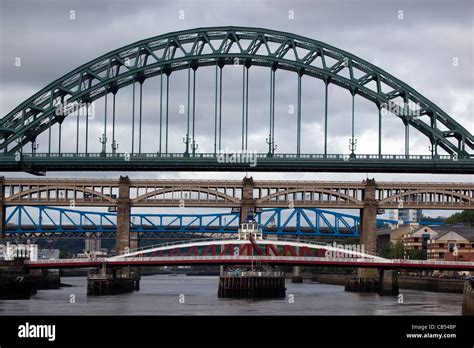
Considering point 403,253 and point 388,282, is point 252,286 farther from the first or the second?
point 403,253

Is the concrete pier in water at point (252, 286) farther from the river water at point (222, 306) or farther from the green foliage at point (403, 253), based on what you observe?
the green foliage at point (403, 253)

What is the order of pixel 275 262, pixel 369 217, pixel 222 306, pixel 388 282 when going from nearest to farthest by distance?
1. pixel 222 306
2. pixel 275 262
3. pixel 388 282
4. pixel 369 217

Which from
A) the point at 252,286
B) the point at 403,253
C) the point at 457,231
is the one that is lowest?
the point at 252,286

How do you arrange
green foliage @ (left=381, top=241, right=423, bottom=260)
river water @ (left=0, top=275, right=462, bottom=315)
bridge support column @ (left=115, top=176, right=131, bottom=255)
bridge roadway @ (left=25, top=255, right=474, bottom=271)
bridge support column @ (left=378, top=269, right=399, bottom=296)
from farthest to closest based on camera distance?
green foliage @ (left=381, top=241, right=423, bottom=260), bridge support column @ (left=115, top=176, right=131, bottom=255), bridge support column @ (left=378, top=269, right=399, bottom=296), bridge roadway @ (left=25, top=255, right=474, bottom=271), river water @ (left=0, top=275, right=462, bottom=315)

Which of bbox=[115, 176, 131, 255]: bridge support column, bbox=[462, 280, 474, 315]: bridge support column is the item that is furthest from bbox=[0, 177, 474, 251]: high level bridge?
bbox=[462, 280, 474, 315]: bridge support column

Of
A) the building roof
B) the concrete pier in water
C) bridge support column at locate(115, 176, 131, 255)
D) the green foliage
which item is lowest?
the concrete pier in water

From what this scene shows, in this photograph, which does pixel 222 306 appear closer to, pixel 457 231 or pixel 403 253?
pixel 403 253

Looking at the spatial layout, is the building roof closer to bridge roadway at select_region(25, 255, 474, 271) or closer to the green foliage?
the green foliage

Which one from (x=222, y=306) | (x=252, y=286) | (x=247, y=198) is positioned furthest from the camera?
(x=247, y=198)

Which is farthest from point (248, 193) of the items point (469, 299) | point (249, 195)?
point (469, 299)

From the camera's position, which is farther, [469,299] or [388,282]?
[388,282]

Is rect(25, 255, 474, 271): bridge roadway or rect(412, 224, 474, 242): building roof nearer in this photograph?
rect(25, 255, 474, 271): bridge roadway

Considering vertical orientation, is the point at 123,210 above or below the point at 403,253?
above
